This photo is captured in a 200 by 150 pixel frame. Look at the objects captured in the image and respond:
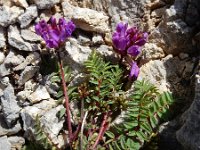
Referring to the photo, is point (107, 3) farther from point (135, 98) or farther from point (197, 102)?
point (197, 102)

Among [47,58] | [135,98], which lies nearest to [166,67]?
[135,98]

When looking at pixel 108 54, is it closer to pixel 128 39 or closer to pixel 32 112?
pixel 128 39

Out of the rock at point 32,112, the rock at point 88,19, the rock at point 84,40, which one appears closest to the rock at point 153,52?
the rock at point 88,19

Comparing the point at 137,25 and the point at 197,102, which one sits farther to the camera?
the point at 137,25

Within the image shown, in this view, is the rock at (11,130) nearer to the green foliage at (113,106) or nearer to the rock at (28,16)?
the green foliage at (113,106)

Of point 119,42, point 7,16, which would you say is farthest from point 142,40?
point 7,16

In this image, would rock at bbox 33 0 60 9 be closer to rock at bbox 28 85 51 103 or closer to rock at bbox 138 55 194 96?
rock at bbox 28 85 51 103

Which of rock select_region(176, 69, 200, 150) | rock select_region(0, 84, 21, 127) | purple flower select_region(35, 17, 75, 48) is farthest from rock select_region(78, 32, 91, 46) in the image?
rock select_region(176, 69, 200, 150)
